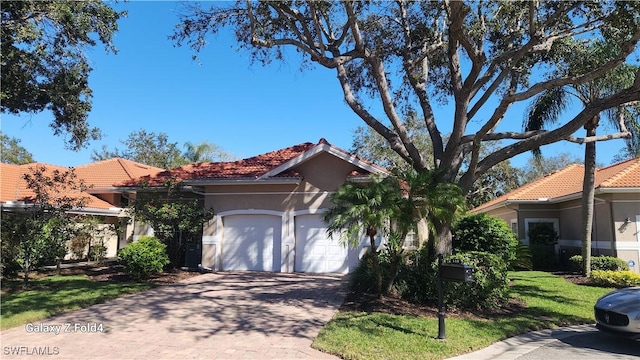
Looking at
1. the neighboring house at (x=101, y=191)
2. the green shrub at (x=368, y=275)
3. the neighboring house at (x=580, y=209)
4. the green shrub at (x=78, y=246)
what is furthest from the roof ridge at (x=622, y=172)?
the green shrub at (x=78, y=246)

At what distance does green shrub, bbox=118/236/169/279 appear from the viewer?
13580 mm

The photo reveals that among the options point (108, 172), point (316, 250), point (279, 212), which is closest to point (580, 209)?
point (316, 250)

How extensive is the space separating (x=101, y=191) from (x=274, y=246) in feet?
28.8

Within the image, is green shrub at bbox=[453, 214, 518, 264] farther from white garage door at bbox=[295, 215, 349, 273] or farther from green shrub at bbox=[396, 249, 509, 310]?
green shrub at bbox=[396, 249, 509, 310]

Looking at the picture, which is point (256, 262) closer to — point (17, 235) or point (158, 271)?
point (158, 271)

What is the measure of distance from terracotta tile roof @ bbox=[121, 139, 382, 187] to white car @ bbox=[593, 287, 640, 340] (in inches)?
356

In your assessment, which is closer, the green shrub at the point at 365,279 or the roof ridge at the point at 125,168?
the green shrub at the point at 365,279

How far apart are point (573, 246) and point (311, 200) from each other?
41.5 ft

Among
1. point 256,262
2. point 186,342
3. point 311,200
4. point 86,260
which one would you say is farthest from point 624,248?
point 86,260

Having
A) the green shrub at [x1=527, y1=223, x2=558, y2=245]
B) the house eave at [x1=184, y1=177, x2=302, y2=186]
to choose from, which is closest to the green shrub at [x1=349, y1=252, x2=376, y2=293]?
the house eave at [x1=184, y1=177, x2=302, y2=186]

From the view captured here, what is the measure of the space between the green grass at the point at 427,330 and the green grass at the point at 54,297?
6.04m

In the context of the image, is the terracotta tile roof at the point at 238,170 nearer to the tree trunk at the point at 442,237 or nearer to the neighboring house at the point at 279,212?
the neighboring house at the point at 279,212

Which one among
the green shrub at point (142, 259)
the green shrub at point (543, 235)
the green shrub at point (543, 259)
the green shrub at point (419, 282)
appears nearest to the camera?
the green shrub at point (419, 282)

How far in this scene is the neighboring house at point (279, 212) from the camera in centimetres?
1579
